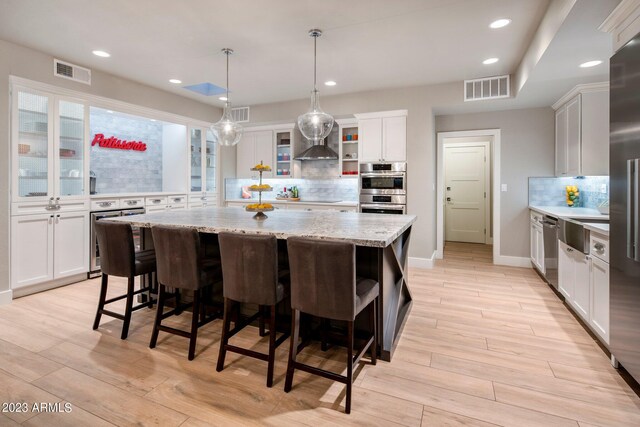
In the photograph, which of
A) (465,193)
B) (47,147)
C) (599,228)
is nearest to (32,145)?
(47,147)

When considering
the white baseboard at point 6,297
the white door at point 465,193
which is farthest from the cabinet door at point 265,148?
the white baseboard at point 6,297

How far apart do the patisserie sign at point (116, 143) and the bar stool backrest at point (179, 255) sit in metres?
3.52

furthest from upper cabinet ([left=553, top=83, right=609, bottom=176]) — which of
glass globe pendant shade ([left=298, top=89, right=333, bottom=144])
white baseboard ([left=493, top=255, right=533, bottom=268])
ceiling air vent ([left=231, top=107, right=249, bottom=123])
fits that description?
ceiling air vent ([left=231, top=107, right=249, bottom=123])

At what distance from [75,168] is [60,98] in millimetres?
848

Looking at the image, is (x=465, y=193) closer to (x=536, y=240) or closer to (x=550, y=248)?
(x=536, y=240)

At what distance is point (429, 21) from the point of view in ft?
10.1

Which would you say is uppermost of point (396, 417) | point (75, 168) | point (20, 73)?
point (20, 73)

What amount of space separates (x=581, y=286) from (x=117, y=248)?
3958 millimetres

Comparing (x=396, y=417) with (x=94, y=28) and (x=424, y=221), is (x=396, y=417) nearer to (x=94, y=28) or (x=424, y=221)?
(x=424, y=221)

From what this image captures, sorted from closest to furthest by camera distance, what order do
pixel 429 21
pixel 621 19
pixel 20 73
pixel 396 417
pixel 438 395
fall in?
pixel 396 417 → pixel 438 395 → pixel 621 19 → pixel 429 21 → pixel 20 73

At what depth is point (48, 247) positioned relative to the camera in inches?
152

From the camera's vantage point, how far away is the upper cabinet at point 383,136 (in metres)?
Answer: 5.17

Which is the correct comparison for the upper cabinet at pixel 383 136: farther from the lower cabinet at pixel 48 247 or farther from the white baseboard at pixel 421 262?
the lower cabinet at pixel 48 247

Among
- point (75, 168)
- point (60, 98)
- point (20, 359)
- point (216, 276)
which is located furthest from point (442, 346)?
point (60, 98)
